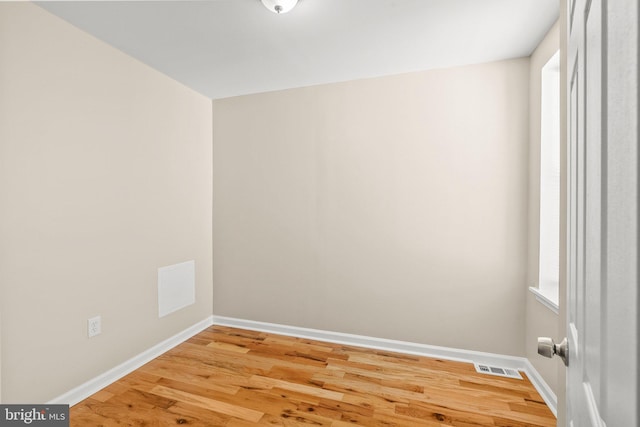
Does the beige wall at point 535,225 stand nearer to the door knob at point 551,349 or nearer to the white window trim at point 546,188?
the white window trim at point 546,188

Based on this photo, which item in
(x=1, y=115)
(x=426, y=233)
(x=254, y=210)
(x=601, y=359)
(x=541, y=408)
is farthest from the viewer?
(x=254, y=210)

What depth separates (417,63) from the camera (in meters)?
2.40

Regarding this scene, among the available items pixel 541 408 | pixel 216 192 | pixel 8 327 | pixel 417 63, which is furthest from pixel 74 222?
pixel 541 408

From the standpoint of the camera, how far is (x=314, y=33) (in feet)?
6.58

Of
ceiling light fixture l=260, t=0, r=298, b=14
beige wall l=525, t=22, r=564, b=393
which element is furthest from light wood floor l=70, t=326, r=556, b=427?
ceiling light fixture l=260, t=0, r=298, b=14

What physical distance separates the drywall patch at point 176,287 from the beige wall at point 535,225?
9.32 ft

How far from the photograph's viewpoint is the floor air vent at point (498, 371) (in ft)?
7.38

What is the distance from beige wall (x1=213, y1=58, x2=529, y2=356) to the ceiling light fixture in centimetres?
111

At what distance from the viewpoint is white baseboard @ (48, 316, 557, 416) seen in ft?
6.51

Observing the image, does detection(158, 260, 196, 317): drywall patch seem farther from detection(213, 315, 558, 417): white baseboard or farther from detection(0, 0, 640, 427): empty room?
detection(213, 315, 558, 417): white baseboard

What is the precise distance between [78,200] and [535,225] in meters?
3.09

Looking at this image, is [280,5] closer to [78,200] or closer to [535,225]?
[78,200]

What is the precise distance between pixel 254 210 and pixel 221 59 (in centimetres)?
136

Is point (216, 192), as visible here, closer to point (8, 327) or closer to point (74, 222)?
point (74, 222)
